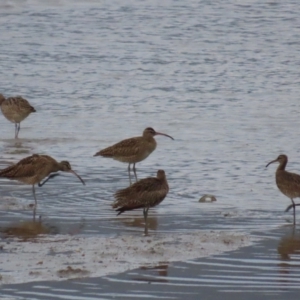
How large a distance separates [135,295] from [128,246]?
143 cm

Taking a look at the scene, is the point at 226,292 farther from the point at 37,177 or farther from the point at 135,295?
the point at 37,177

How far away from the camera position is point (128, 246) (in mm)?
8844

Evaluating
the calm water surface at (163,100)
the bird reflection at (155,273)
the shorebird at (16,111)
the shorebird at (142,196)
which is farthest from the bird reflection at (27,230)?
the shorebird at (16,111)

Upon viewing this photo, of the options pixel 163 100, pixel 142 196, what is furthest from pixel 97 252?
pixel 163 100

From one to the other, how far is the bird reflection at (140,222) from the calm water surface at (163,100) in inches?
0.7

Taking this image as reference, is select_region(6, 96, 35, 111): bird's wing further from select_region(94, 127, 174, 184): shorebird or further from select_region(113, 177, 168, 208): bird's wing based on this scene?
select_region(113, 177, 168, 208): bird's wing

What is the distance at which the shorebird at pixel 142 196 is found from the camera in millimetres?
9828

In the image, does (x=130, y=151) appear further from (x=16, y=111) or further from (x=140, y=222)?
(x=16, y=111)

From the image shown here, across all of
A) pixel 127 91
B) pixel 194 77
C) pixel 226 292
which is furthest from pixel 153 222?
pixel 194 77

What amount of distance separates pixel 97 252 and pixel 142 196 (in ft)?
4.63

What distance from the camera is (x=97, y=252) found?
8578mm

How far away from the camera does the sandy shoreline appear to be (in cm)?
790

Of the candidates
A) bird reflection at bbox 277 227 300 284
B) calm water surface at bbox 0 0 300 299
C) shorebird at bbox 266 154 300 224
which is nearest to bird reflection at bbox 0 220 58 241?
calm water surface at bbox 0 0 300 299

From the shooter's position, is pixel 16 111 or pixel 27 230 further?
pixel 16 111
